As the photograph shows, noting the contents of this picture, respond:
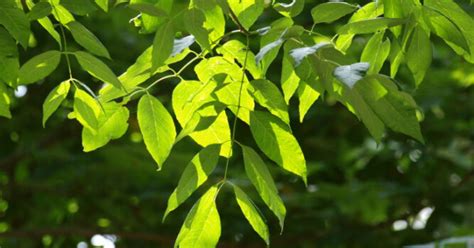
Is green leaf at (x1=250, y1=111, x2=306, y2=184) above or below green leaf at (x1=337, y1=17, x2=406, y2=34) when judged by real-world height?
below

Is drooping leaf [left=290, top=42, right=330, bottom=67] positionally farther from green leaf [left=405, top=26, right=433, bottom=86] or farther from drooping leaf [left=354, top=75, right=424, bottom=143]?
green leaf [left=405, top=26, right=433, bottom=86]

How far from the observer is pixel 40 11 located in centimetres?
171

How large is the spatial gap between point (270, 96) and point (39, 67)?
1.37ft

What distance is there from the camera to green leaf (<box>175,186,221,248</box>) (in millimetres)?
1674

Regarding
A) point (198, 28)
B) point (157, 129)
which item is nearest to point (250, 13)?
point (198, 28)

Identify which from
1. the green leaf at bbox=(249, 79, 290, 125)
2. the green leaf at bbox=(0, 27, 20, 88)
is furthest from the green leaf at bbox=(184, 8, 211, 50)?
the green leaf at bbox=(0, 27, 20, 88)

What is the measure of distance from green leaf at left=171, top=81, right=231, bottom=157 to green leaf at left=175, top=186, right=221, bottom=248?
3.8 inches

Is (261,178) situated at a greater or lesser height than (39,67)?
lesser

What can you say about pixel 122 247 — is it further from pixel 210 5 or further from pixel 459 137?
pixel 210 5

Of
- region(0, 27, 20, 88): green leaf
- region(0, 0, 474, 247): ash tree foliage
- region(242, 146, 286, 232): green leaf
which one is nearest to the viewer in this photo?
region(0, 0, 474, 247): ash tree foliage

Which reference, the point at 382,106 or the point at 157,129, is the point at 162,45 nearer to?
the point at 157,129

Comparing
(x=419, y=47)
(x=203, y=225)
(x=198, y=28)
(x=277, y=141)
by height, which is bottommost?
(x=203, y=225)

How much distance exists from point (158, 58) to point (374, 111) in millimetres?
375

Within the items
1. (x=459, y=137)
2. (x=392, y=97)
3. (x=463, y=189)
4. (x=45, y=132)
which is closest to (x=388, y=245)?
(x=463, y=189)
